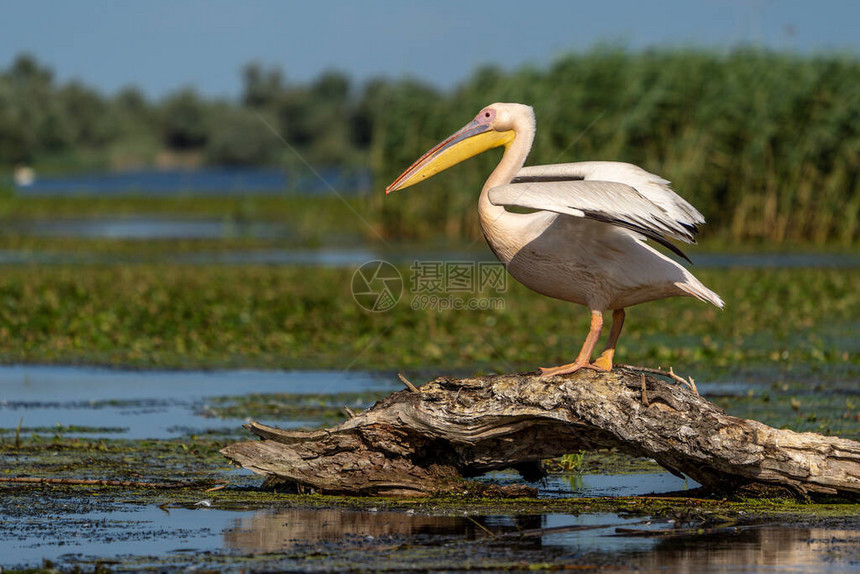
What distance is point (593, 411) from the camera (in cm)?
667

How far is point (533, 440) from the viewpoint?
6961mm

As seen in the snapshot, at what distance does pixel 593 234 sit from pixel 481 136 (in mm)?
1035

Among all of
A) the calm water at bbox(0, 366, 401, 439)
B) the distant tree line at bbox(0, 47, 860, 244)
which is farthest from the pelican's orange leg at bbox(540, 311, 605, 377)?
the distant tree line at bbox(0, 47, 860, 244)

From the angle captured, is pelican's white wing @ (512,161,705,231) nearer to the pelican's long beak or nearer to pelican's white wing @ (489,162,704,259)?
pelican's white wing @ (489,162,704,259)

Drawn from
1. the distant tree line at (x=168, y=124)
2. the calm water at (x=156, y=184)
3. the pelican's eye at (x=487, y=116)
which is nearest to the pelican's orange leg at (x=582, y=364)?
the pelican's eye at (x=487, y=116)

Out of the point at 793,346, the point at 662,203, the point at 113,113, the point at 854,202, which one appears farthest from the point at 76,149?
the point at 662,203

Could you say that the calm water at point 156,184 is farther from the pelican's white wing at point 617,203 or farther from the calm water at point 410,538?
the calm water at point 410,538

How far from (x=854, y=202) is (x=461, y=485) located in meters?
18.4

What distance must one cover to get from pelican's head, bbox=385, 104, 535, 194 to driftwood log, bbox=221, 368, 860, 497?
141 cm

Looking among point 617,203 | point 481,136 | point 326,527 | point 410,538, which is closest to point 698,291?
point 617,203

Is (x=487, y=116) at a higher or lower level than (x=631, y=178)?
higher

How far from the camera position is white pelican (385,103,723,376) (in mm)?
6637

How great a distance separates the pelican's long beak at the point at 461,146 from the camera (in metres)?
7.67

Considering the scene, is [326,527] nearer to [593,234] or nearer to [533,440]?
[533,440]
